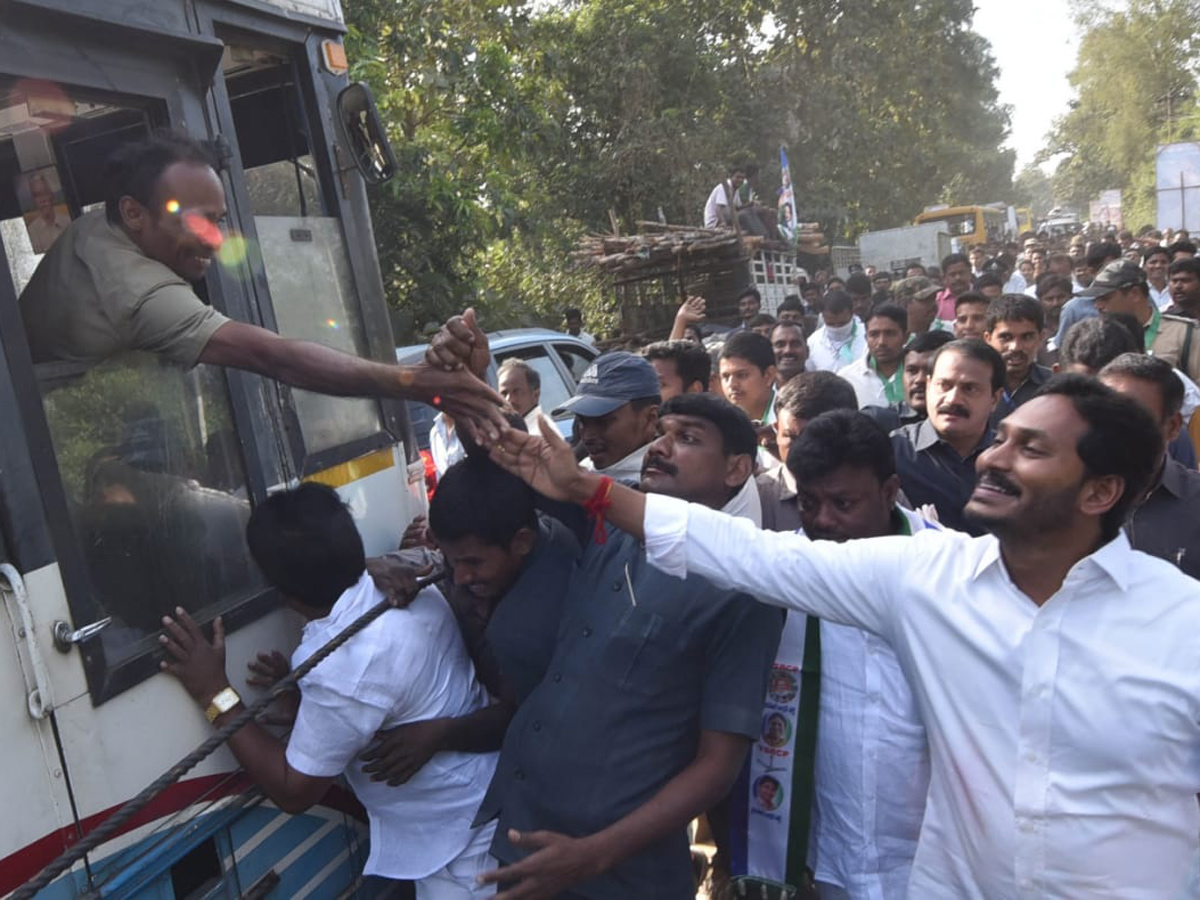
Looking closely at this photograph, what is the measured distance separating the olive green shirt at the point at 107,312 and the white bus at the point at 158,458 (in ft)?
0.26

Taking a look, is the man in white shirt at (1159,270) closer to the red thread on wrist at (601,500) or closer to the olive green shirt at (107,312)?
the red thread on wrist at (601,500)

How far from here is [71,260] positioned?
6.59 ft

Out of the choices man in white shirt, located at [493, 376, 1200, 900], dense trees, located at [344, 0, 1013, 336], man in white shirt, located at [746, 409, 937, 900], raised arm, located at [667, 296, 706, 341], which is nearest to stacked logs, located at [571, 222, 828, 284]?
dense trees, located at [344, 0, 1013, 336]

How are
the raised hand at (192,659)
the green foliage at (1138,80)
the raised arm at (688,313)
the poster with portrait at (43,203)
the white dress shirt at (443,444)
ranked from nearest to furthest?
the raised hand at (192,659) < the poster with portrait at (43,203) < the white dress shirt at (443,444) < the raised arm at (688,313) < the green foliage at (1138,80)

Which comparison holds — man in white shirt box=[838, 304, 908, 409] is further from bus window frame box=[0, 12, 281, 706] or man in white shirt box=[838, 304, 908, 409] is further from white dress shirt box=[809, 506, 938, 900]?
bus window frame box=[0, 12, 281, 706]

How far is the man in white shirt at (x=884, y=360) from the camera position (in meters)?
5.13

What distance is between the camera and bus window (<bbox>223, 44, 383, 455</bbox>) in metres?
2.65

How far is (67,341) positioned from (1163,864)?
2.22 m

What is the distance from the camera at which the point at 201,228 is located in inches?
83.2

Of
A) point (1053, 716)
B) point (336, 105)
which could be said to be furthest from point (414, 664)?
point (336, 105)

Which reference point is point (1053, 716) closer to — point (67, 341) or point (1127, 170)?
point (67, 341)

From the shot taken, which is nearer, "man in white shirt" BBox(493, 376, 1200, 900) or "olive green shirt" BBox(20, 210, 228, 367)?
"man in white shirt" BBox(493, 376, 1200, 900)

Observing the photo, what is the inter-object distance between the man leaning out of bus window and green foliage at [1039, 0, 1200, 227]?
3779 centimetres

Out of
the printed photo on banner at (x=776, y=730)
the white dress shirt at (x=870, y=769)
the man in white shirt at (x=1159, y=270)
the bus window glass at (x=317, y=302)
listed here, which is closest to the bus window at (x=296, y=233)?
the bus window glass at (x=317, y=302)
